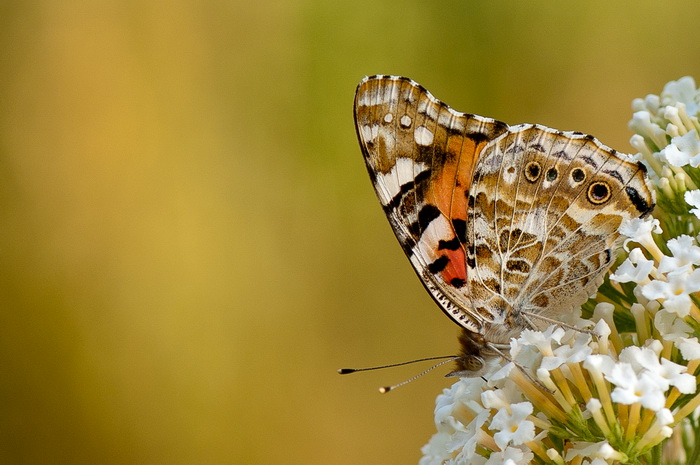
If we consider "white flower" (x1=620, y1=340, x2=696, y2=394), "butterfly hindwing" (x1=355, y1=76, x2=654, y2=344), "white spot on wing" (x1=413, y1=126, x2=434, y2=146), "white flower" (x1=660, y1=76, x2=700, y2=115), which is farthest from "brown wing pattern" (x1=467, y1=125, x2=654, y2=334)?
"white flower" (x1=660, y1=76, x2=700, y2=115)

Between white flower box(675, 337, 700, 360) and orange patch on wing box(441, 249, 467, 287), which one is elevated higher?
orange patch on wing box(441, 249, 467, 287)

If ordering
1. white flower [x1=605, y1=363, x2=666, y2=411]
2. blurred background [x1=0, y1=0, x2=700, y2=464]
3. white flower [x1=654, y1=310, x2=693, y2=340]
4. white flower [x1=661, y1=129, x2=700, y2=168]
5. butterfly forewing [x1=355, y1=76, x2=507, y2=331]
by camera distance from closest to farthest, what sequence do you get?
white flower [x1=605, y1=363, x2=666, y2=411] < white flower [x1=654, y1=310, x2=693, y2=340] < white flower [x1=661, y1=129, x2=700, y2=168] < butterfly forewing [x1=355, y1=76, x2=507, y2=331] < blurred background [x1=0, y1=0, x2=700, y2=464]

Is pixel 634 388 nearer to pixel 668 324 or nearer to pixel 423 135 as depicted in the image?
pixel 668 324

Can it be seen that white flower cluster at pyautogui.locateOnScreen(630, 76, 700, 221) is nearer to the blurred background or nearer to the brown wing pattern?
the brown wing pattern

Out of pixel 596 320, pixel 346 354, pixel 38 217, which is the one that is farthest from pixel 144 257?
pixel 596 320

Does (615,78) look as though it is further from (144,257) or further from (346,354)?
(144,257)

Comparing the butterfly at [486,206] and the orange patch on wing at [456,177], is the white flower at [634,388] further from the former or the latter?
the orange patch on wing at [456,177]

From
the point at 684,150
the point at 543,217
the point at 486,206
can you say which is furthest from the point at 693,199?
the point at 486,206

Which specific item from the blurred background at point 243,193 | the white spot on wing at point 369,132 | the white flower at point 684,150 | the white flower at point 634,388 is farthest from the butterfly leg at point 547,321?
the blurred background at point 243,193
